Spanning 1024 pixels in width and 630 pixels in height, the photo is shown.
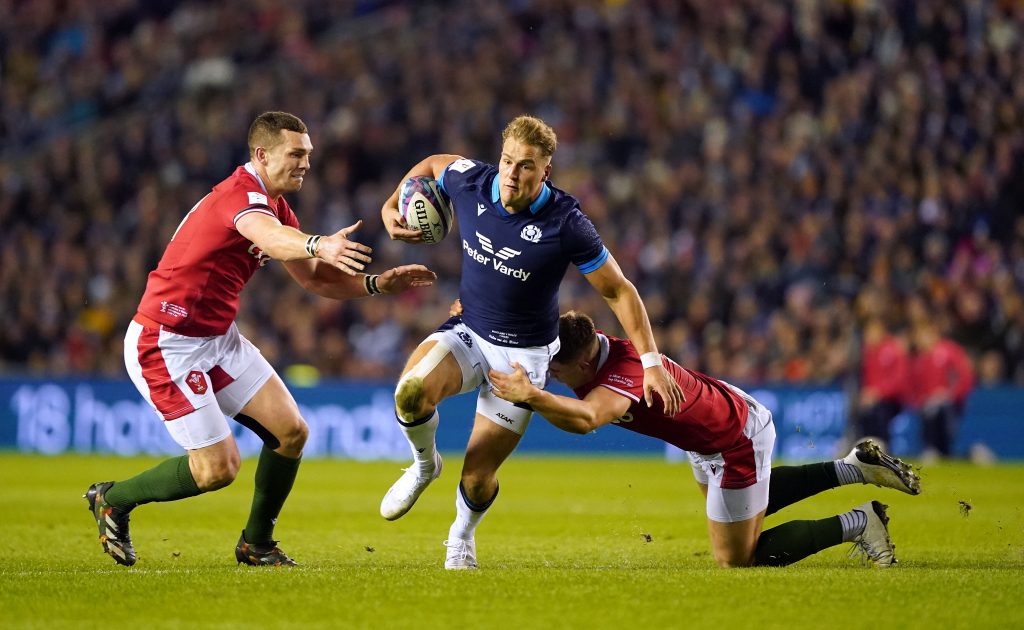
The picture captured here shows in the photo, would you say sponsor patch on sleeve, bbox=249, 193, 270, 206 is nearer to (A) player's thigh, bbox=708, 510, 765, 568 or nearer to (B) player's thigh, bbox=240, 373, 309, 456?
(B) player's thigh, bbox=240, 373, 309, 456

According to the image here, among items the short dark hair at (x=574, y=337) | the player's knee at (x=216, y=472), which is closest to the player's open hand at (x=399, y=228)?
the short dark hair at (x=574, y=337)

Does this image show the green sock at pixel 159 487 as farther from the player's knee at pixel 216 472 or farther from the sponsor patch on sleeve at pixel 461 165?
the sponsor patch on sleeve at pixel 461 165

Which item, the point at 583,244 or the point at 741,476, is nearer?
the point at 583,244

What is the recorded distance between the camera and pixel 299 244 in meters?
7.05

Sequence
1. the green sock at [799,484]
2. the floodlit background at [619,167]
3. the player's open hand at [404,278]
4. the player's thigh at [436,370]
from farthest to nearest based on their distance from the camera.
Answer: the floodlit background at [619,167], the green sock at [799,484], the player's open hand at [404,278], the player's thigh at [436,370]

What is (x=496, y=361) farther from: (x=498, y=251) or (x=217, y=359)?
(x=217, y=359)

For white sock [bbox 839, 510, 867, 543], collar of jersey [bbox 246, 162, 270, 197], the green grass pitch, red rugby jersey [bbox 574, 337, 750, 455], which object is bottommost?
the green grass pitch

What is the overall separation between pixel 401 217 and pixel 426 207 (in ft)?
0.52

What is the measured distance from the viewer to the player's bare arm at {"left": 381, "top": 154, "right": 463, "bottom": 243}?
7.66 meters

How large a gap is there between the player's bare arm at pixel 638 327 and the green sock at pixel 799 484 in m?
1.41

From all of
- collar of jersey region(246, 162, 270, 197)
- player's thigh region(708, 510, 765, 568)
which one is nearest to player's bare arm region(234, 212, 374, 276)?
collar of jersey region(246, 162, 270, 197)

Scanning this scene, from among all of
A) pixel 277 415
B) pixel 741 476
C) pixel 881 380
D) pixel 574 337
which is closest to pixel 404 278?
pixel 574 337

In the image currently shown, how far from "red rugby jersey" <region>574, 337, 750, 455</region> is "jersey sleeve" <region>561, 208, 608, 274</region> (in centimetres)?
62

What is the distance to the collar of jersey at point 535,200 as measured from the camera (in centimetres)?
754
